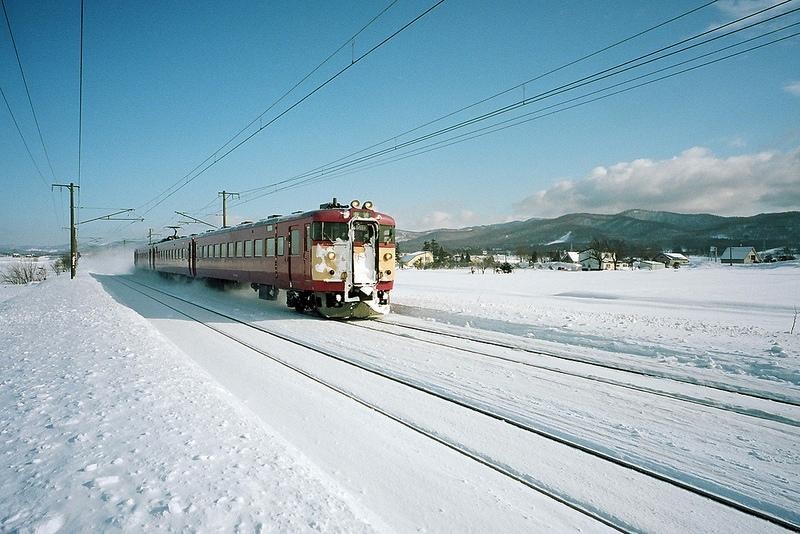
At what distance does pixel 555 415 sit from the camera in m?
5.55

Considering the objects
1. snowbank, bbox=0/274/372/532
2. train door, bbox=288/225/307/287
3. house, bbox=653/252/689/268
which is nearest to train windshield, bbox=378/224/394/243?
train door, bbox=288/225/307/287

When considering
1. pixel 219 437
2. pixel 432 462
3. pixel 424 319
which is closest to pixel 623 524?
pixel 432 462

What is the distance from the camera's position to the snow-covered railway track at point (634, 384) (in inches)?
232

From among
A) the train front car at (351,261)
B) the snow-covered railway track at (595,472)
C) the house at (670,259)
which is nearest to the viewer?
the snow-covered railway track at (595,472)

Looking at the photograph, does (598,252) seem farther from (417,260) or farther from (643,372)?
(643,372)

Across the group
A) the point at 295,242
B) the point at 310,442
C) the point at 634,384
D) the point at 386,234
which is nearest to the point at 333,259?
the point at 295,242

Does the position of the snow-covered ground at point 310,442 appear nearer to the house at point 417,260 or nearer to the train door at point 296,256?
the train door at point 296,256

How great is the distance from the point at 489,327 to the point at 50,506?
35.0 feet

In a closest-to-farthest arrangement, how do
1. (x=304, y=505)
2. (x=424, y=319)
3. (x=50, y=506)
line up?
1. (x=50, y=506)
2. (x=304, y=505)
3. (x=424, y=319)

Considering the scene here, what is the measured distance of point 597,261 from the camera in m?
102

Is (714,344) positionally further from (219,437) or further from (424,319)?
(219,437)

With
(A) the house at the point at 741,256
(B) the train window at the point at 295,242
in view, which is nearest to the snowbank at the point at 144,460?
(B) the train window at the point at 295,242

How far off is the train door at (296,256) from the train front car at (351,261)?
1.81 ft

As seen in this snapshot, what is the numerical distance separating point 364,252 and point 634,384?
375 inches
